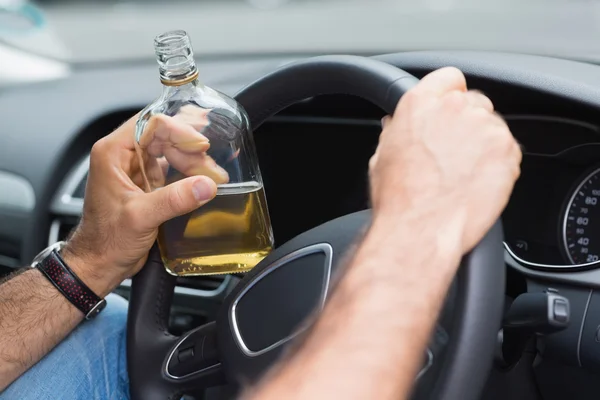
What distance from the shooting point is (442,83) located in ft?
2.84

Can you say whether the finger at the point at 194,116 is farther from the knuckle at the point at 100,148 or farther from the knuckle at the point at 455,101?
the knuckle at the point at 455,101

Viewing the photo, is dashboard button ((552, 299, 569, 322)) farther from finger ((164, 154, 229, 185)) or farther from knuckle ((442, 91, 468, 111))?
finger ((164, 154, 229, 185))

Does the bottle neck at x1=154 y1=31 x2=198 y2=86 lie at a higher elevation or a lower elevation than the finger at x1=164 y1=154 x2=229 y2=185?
higher

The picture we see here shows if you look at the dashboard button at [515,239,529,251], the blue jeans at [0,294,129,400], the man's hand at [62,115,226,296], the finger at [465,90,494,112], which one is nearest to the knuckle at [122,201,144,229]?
the man's hand at [62,115,226,296]

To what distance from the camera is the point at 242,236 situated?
107 cm

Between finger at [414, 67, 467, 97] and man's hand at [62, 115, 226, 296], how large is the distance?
0.30 meters

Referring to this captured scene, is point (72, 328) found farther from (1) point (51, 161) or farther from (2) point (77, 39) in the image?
Answer: (2) point (77, 39)

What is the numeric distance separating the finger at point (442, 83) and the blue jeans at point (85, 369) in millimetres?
692

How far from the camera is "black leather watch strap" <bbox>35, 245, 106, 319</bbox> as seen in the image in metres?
1.22

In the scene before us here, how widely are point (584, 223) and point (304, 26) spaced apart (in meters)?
3.19

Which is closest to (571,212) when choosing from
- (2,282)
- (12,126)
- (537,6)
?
(2,282)

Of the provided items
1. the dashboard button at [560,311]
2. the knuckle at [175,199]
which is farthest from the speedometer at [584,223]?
the knuckle at [175,199]

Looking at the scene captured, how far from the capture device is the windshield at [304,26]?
241 cm

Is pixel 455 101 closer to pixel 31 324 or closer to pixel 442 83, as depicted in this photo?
pixel 442 83
